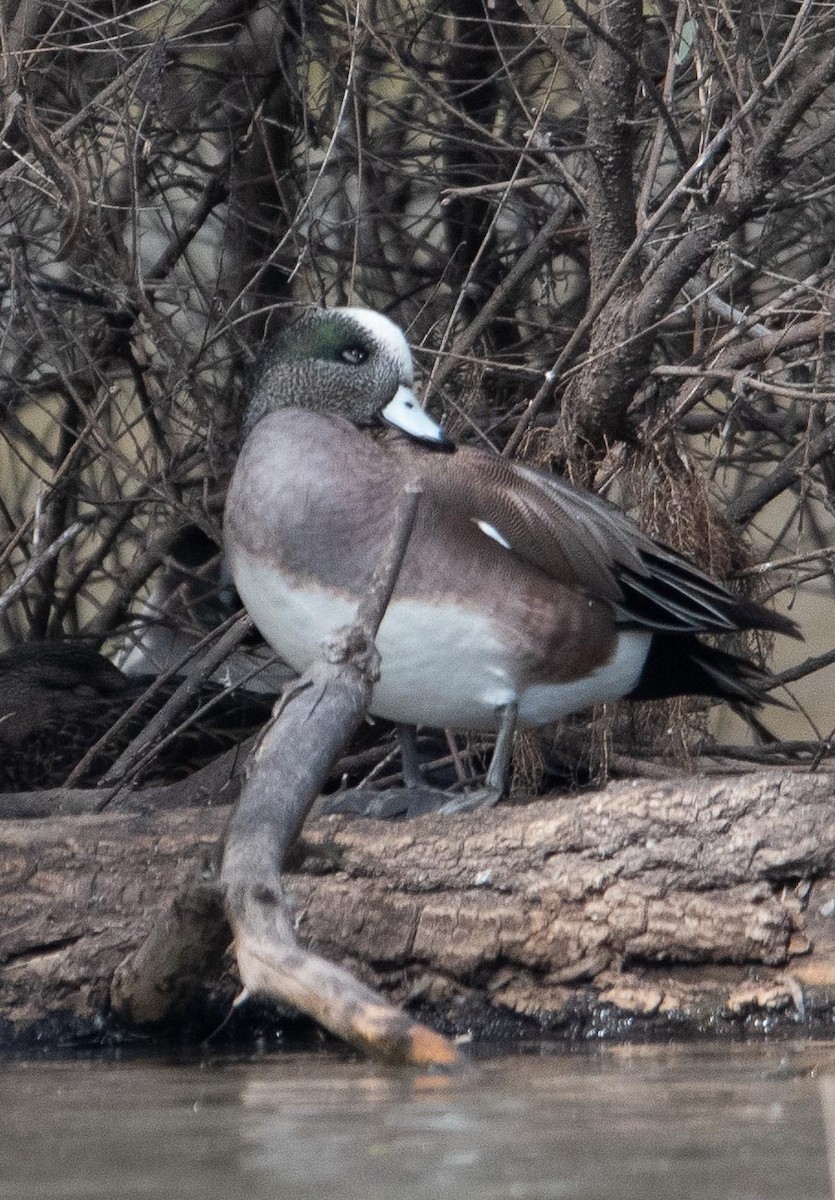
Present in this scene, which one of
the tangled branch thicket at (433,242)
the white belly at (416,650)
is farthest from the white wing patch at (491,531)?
the tangled branch thicket at (433,242)

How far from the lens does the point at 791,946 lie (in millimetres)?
2830

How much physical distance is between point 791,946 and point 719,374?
1229 mm

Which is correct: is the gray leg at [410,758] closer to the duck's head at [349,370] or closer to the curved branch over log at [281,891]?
the duck's head at [349,370]

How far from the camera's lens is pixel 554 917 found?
9.36 ft

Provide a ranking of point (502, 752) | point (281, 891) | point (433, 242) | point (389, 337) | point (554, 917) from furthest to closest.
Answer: point (433, 242)
point (389, 337)
point (502, 752)
point (554, 917)
point (281, 891)

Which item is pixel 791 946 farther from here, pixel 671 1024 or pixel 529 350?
pixel 529 350

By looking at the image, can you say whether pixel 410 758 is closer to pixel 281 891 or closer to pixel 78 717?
pixel 78 717

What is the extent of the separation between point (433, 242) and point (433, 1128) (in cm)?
383

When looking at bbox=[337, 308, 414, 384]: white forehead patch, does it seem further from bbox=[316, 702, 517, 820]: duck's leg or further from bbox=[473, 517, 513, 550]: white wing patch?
bbox=[316, 702, 517, 820]: duck's leg

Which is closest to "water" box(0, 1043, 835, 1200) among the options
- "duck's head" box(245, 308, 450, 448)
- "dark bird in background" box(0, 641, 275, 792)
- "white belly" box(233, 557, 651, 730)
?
"white belly" box(233, 557, 651, 730)

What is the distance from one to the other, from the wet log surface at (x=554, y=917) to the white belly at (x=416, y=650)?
1.44 ft

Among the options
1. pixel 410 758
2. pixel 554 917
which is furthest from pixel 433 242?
pixel 554 917

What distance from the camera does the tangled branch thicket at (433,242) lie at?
12.1ft

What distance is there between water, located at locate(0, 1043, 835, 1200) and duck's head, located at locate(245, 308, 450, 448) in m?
1.38
